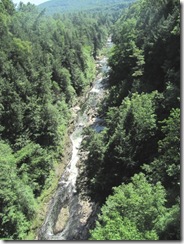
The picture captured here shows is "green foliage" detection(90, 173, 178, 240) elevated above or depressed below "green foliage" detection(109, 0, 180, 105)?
below

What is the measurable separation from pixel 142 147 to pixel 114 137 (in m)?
2.93

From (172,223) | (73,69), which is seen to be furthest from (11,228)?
(73,69)

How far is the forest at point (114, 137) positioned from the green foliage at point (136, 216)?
63 mm

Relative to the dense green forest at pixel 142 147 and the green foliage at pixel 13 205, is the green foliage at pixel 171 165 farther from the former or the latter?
the green foliage at pixel 13 205

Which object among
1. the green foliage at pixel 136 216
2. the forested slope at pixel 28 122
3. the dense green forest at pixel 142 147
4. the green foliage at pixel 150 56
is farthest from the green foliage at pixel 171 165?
the forested slope at pixel 28 122

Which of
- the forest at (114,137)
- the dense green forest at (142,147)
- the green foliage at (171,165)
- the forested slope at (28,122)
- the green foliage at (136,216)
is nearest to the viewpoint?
the green foliage at (136,216)

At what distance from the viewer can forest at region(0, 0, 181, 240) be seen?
2056 centimetres

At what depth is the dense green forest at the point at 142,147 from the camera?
19.3 metres

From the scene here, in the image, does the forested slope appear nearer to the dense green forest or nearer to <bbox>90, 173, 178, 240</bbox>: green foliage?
the dense green forest

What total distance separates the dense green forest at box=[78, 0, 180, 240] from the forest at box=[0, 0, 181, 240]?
0.08 meters

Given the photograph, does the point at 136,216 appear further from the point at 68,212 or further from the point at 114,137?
the point at 68,212

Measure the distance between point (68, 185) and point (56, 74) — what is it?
25452 millimetres

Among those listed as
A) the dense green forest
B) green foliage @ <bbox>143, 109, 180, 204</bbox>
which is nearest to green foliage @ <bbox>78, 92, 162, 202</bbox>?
the dense green forest

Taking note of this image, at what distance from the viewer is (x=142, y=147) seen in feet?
98.5
